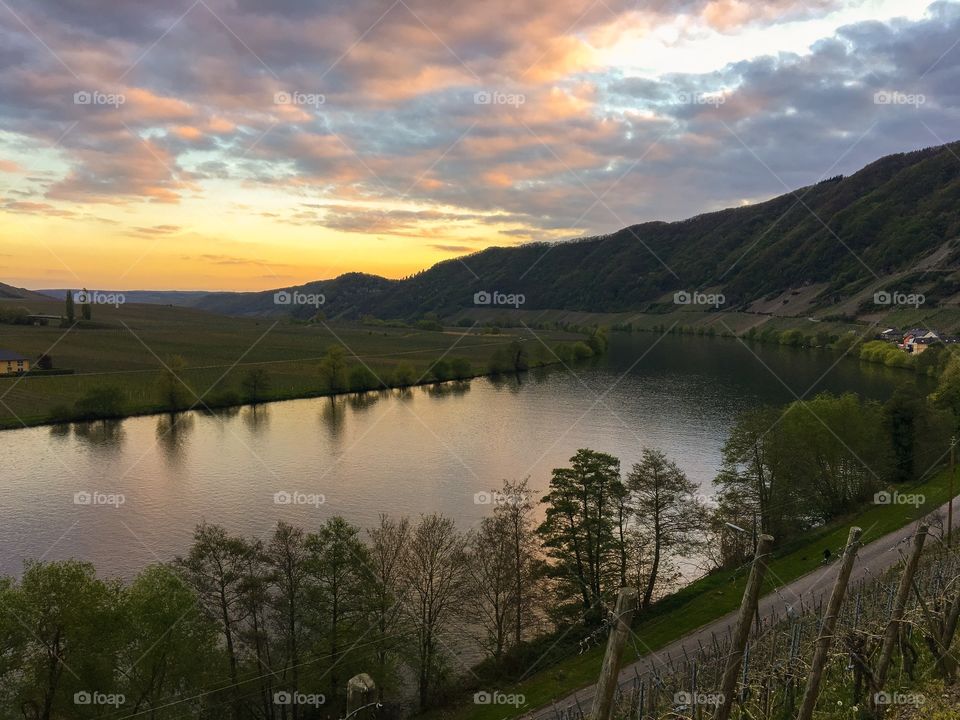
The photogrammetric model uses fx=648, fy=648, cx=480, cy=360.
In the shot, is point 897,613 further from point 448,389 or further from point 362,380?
point 448,389

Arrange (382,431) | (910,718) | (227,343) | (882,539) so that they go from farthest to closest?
(227,343), (382,431), (882,539), (910,718)

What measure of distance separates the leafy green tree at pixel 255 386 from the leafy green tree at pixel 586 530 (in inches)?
2225

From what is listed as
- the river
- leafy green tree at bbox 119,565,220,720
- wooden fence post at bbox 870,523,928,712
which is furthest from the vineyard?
the river

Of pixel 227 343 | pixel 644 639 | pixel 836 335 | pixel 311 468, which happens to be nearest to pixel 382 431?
pixel 311 468

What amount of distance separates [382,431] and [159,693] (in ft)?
132

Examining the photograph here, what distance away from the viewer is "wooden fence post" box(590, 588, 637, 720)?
637 centimetres

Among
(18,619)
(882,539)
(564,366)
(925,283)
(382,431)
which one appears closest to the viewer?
(18,619)

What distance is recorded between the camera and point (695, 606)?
85.5 ft

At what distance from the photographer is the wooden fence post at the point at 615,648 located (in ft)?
20.9

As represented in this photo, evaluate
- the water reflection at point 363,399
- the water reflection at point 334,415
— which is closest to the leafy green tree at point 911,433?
the water reflection at point 334,415

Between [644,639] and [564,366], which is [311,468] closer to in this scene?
[644,639]

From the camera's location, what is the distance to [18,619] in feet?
62.7

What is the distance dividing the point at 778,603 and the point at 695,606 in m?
3.34

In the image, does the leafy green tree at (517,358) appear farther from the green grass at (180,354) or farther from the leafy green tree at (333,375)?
the leafy green tree at (333,375)
